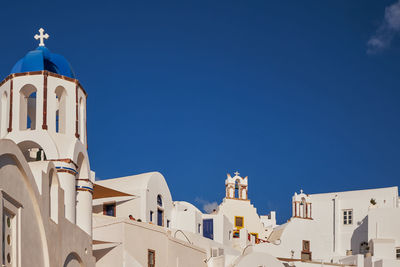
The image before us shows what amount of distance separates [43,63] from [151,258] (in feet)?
34.5

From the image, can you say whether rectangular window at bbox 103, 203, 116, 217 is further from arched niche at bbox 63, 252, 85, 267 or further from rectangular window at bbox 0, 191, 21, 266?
rectangular window at bbox 0, 191, 21, 266

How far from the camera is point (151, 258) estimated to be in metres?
33.0

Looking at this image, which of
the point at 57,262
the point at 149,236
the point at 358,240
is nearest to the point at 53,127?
the point at 57,262

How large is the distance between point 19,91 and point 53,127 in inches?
70.7

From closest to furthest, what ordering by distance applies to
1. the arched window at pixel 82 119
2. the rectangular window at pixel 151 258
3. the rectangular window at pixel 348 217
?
the arched window at pixel 82 119 → the rectangular window at pixel 151 258 → the rectangular window at pixel 348 217

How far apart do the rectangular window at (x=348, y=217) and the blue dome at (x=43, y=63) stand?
3248 centimetres

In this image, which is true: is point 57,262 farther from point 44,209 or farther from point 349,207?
point 349,207

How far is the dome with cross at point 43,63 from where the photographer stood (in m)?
27.3

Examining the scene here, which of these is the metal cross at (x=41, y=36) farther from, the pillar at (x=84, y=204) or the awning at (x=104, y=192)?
the awning at (x=104, y=192)

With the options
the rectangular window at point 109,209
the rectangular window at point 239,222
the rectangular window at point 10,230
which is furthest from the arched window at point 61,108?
the rectangular window at point 239,222

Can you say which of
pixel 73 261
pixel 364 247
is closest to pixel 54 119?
pixel 73 261

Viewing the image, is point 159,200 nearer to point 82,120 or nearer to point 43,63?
point 82,120

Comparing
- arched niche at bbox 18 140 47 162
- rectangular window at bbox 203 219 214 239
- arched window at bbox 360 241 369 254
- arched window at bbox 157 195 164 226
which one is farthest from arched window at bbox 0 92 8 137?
arched window at bbox 360 241 369 254

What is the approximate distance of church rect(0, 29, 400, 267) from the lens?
68.1 ft
